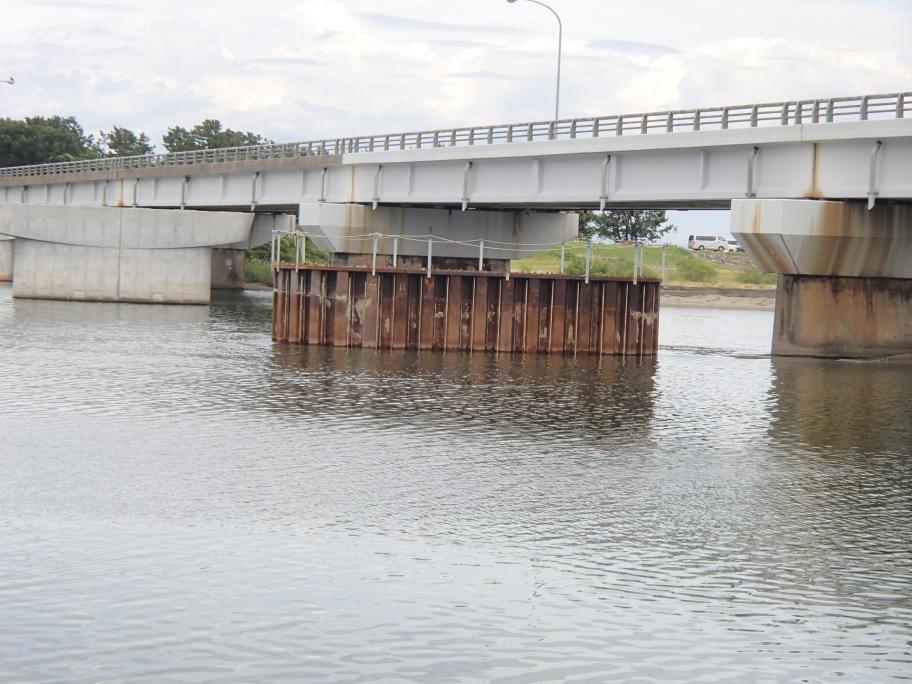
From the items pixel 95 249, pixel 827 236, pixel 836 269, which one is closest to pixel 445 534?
pixel 827 236

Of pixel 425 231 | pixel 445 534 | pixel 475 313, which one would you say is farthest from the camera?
pixel 425 231

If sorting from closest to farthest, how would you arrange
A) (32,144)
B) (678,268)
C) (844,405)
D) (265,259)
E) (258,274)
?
(844,405), (258,274), (678,268), (265,259), (32,144)

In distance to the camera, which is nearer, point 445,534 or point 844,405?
point 445,534

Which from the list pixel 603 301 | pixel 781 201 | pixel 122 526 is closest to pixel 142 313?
pixel 603 301

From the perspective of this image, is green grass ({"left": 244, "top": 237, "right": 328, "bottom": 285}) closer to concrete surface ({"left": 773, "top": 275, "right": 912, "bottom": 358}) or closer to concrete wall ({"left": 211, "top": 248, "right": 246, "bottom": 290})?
concrete wall ({"left": 211, "top": 248, "right": 246, "bottom": 290})

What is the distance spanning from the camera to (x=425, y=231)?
6281 cm

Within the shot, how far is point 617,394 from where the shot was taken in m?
32.8

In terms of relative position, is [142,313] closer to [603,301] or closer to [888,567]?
[603,301]

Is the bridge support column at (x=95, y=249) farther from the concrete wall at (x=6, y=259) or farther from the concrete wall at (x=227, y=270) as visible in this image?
the concrete wall at (x=6, y=259)

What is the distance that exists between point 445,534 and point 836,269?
28714 mm

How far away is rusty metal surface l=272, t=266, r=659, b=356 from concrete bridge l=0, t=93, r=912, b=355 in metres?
4.55

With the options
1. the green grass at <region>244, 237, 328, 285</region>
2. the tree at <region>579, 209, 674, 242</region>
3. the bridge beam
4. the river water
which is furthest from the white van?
the river water

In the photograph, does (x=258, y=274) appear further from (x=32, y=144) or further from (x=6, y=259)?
(x=32, y=144)

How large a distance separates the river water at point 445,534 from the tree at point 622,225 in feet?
345
